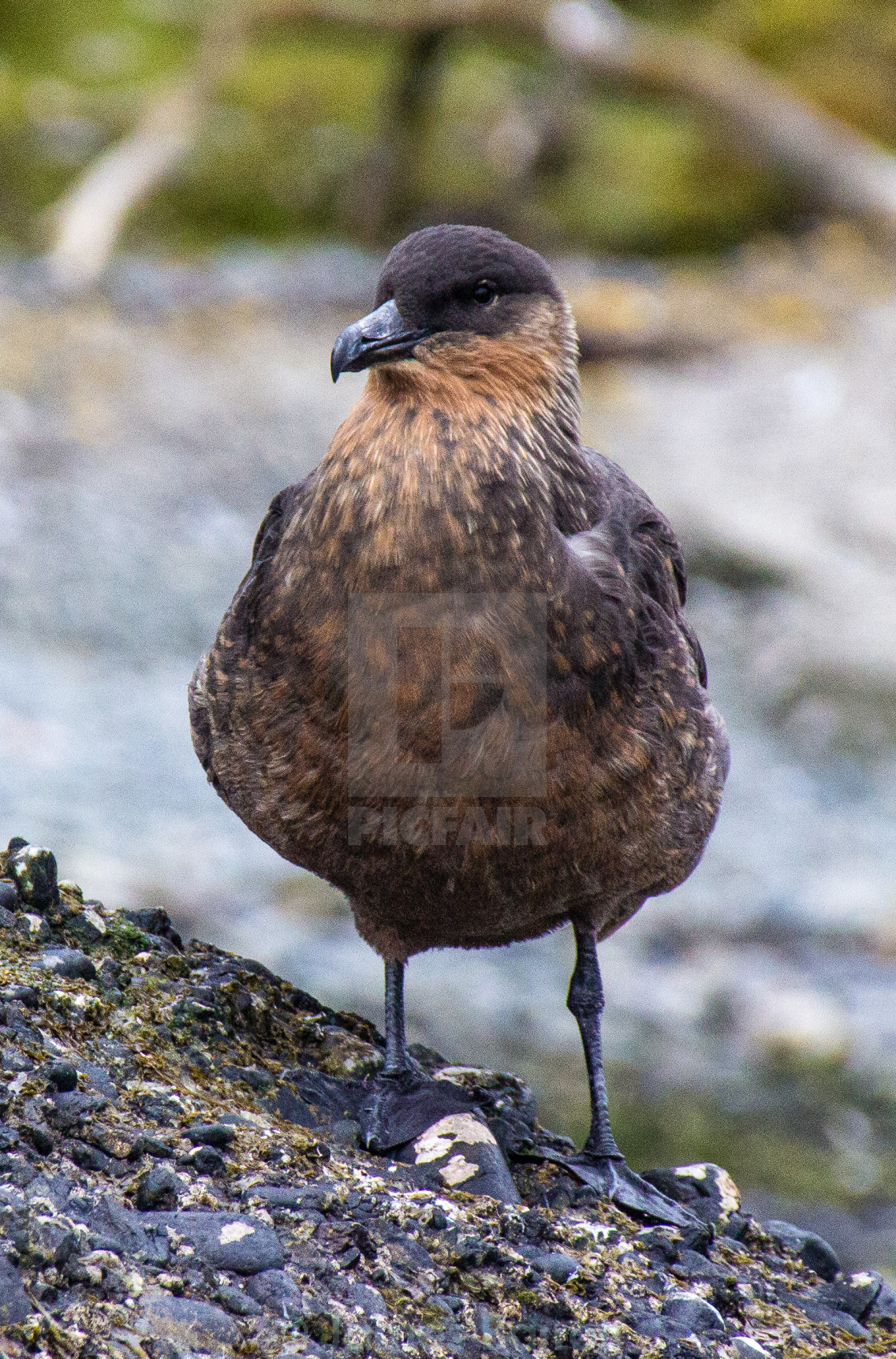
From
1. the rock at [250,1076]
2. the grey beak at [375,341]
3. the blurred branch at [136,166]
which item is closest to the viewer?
the grey beak at [375,341]

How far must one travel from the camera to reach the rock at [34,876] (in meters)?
5.11

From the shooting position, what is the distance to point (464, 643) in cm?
451

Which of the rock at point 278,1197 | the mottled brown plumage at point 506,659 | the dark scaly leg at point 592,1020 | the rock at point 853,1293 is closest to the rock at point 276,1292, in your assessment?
the rock at point 278,1197

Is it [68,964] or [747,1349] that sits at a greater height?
[68,964]

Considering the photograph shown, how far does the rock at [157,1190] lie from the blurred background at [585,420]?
458cm

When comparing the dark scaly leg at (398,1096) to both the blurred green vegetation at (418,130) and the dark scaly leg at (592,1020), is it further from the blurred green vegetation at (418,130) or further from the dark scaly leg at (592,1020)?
the blurred green vegetation at (418,130)

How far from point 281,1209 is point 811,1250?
2.03m

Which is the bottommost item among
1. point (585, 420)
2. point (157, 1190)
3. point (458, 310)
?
point (157, 1190)

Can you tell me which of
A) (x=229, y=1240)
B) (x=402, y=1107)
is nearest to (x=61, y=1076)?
(x=229, y=1240)

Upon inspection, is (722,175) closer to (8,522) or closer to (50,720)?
(8,522)

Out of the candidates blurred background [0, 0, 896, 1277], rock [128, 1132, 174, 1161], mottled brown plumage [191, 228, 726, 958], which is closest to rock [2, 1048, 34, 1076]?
rock [128, 1132, 174, 1161]

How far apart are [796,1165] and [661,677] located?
4548mm

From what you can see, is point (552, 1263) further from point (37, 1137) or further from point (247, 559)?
point (247, 559)

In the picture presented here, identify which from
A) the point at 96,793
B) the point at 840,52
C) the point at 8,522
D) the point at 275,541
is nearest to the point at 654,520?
the point at 275,541
